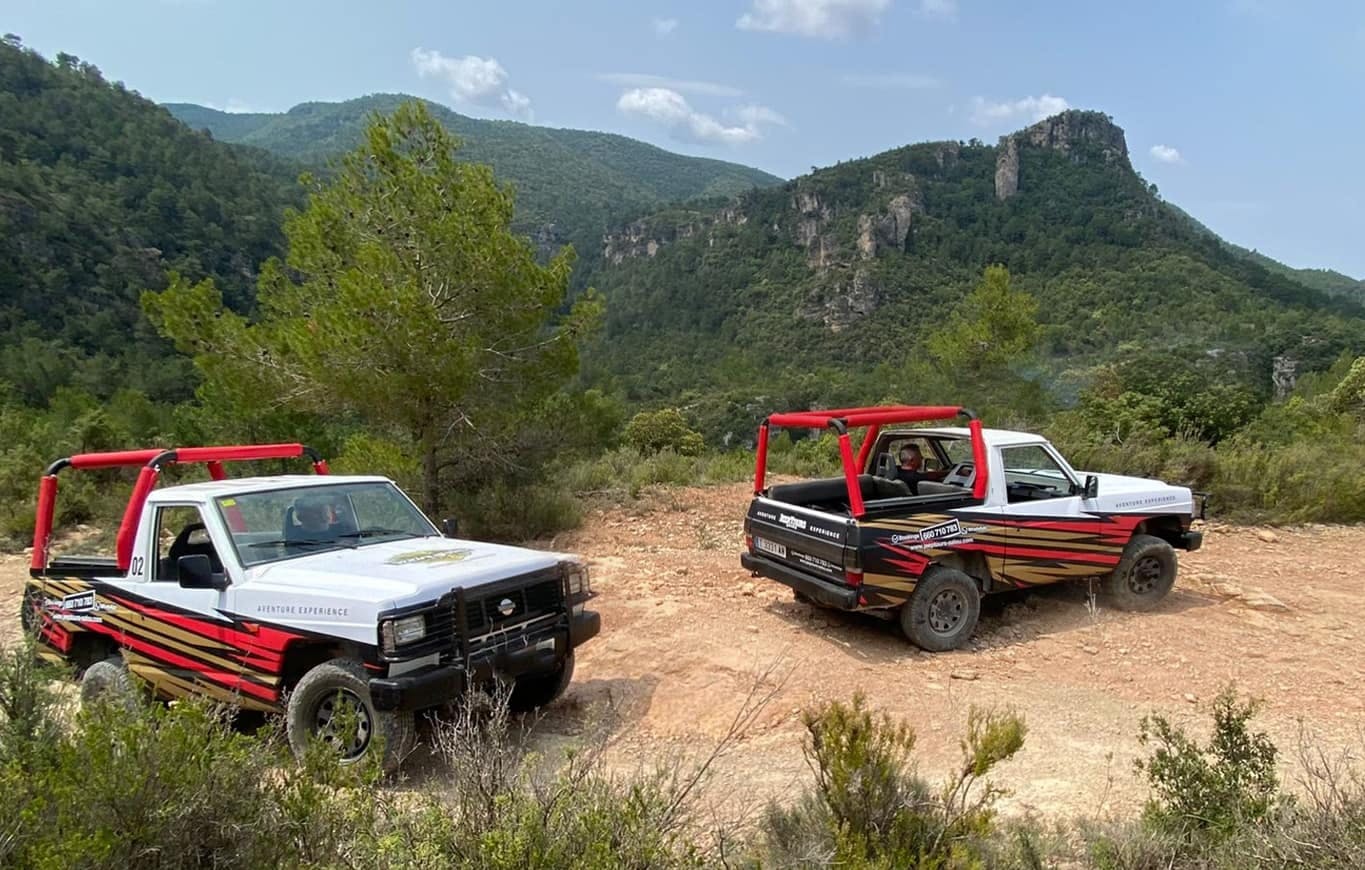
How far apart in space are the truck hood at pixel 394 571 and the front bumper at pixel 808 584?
221cm

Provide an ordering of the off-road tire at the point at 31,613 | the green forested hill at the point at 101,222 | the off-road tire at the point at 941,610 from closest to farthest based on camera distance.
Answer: the off-road tire at the point at 31,613
the off-road tire at the point at 941,610
the green forested hill at the point at 101,222

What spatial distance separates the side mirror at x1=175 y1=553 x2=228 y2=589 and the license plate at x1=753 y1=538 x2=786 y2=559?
4.15 meters

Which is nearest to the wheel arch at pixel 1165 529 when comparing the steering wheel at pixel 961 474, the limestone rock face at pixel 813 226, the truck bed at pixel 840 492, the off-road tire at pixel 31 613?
the steering wheel at pixel 961 474

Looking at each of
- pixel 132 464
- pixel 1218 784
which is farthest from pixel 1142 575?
pixel 132 464

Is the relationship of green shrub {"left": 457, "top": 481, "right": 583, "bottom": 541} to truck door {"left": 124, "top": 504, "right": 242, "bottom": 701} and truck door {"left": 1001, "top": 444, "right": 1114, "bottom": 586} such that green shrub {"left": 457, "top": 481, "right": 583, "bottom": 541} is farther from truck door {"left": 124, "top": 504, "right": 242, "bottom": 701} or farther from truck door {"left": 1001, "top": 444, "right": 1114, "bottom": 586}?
truck door {"left": 1001, "top": 444, "right": 1114, "bottom": 586}

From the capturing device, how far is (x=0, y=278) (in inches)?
1586

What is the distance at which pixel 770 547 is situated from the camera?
23.0ft

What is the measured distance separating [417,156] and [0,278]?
141 ft

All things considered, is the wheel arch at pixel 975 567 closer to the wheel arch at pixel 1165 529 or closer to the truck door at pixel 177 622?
the wheel arch at pixel 1165 529

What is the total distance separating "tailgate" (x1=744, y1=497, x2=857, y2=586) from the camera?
6.20 m

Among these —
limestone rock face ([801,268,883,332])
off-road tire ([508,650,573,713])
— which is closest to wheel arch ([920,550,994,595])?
off-road tire ([508,650,573,713])

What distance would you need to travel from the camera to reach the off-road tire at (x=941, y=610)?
6336 mm

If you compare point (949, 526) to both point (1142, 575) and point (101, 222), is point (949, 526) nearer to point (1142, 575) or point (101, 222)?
point (1142, 575)

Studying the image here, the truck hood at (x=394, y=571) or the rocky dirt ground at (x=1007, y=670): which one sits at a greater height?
the truck hood at (x=394, y=571)
